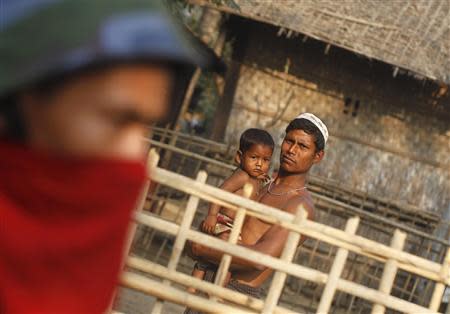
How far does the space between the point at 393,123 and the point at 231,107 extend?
2.33 metres

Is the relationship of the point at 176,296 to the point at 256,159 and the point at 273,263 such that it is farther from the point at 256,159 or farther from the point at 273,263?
the point at 256,159

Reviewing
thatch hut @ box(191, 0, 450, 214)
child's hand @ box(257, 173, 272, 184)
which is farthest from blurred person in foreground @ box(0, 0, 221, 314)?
thatch hut @ box(191, 0, 450, 214)

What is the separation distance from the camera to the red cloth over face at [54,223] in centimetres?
165

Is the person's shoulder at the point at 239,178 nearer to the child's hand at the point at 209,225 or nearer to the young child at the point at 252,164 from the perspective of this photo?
the young child at the point at 252,164

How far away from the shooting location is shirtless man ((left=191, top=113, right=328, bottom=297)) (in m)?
4.36

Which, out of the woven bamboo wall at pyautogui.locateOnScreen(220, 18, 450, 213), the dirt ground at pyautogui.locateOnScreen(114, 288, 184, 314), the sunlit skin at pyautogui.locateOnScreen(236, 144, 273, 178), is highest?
the woven bamboo wall at pyautogui.locateOnScreen(220, 18, 450, 213)

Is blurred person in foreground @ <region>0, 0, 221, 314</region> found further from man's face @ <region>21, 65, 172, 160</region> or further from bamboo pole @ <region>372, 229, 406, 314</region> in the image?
bamboo pole @ <region>372, 229, 406, 314</region>

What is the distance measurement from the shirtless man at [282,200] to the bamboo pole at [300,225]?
0.09m

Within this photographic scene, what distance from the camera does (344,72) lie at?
1282 centimetres

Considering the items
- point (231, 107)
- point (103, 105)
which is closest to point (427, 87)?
point (231, 107)

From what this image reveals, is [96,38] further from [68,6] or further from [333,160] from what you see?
[333,160]

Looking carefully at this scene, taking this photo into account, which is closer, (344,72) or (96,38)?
(96,38)

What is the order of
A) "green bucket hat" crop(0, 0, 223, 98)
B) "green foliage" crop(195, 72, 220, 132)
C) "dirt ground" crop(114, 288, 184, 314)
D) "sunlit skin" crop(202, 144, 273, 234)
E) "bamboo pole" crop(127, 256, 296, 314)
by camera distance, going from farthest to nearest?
"green foliage" crop(195, 72, 220, 132)
"dirt ground" crop(114, 288, 184, 314)
"sunlit skin" crop(202, 144, 273, 234)
"bamboo pole" crop(127, 256, 296, 314)
"green bucket hat" crop(0, 0, 223, 98)

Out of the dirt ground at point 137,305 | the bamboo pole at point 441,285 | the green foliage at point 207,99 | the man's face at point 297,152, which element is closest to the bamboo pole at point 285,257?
the man's face at point 297,152
